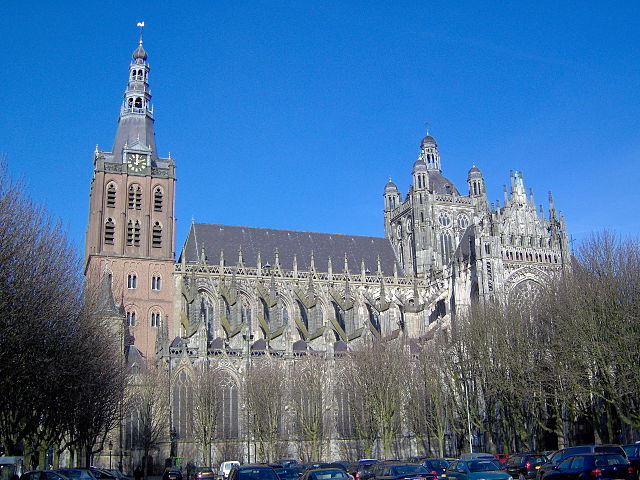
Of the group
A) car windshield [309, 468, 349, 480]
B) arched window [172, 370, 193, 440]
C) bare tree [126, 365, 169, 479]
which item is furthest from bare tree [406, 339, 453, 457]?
car windshield [309, 468, 349, 480]

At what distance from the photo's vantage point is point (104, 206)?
233 feet

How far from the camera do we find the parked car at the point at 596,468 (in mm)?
23062

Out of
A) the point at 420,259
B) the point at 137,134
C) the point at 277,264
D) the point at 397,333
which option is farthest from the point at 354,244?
the point at 137,134

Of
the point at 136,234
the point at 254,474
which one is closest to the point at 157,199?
the point at 136,234

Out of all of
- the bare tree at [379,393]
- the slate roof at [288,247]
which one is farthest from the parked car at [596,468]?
the slate roof at [288,247]

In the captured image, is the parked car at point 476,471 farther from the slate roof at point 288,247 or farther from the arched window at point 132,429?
the slate roof at point 288,247

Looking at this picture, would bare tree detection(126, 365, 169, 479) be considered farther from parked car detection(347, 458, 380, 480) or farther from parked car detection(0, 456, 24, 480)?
parked car detection(0, 456, 24, 480)

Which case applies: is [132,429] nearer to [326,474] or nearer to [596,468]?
[326,474]

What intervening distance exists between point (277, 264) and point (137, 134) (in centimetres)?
1947

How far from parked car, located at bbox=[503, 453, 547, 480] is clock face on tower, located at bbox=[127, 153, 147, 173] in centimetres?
4769

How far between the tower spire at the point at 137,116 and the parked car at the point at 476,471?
178 ft

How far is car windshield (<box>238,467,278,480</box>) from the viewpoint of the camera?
841 inches

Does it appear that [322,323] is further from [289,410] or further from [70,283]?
[70,283]

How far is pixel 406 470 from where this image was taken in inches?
1002
